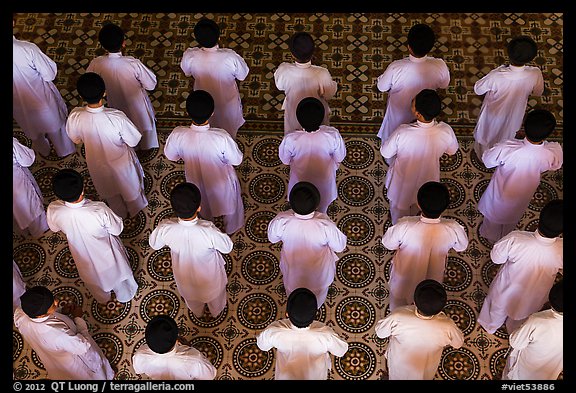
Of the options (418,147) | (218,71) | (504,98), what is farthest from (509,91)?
(218,71)

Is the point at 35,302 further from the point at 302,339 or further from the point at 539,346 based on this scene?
the point at 539,346

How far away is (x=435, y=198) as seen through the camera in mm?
4035

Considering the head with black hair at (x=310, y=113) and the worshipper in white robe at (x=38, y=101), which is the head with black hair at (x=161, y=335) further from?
the worshipper in white robe at (x=38, y=101)

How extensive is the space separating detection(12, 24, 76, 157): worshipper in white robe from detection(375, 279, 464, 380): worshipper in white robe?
3431 millimetres

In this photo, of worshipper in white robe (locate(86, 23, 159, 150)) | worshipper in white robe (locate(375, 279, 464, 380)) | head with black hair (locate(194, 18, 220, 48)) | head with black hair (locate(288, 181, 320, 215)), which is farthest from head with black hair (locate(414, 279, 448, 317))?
worshipper in white robe (locate(86, 23, 159, 150))

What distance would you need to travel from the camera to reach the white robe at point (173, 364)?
3654mm

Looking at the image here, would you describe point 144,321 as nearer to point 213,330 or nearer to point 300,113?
point 213,330

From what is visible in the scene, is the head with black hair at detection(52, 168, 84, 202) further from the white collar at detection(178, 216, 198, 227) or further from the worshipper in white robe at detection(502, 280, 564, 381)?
the worshipper in white robe at detection(502, 280, 564, 381)

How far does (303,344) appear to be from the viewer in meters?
3.77

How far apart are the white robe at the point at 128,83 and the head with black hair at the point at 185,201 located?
1.57m

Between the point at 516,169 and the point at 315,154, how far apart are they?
4.88 ft

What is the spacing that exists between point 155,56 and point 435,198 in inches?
148

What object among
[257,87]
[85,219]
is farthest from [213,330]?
[257,87]

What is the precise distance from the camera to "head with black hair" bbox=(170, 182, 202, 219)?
13.0ft
